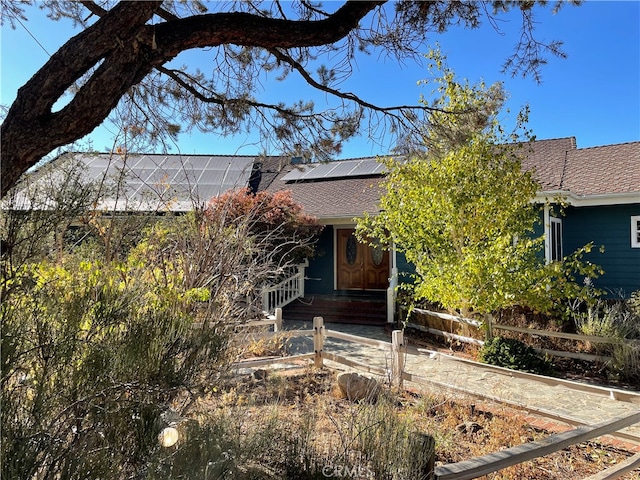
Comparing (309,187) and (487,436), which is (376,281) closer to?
(309,187)

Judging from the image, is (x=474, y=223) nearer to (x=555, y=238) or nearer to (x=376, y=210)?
(x=376, y=210)

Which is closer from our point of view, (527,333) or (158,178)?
(527,333)

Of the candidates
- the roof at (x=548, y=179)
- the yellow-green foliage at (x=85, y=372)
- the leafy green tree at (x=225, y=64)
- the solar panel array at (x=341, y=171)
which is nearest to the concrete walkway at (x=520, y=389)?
the yellow-green foliage at (x=85, y=372)

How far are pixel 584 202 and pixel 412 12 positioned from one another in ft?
30.5

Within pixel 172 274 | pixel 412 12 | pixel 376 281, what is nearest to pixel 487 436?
pixel 172 274

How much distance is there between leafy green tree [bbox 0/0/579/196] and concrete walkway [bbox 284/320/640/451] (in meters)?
2.86

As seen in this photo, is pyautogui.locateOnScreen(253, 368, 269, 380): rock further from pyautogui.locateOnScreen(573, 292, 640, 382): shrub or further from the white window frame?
the white window frame

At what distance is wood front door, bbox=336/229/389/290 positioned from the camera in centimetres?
1399

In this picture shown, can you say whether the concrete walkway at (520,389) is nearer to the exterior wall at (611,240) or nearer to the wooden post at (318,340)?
the wooden post at (318,340)

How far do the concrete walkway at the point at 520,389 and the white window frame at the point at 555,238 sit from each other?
5448 mm

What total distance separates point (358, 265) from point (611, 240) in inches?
283

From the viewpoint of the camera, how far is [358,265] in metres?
14.2

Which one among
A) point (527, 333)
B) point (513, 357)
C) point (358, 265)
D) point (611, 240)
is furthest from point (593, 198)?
point (358, 265)

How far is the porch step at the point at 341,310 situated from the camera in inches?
469
